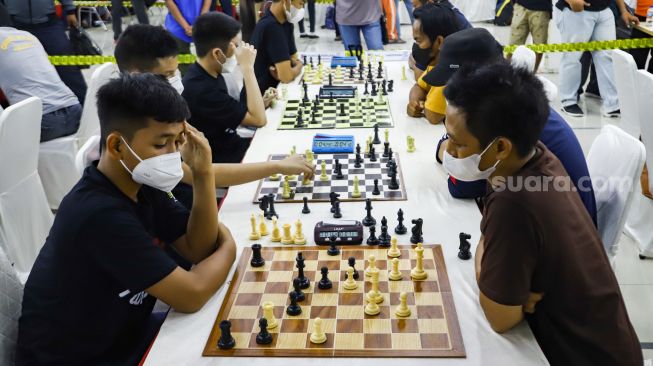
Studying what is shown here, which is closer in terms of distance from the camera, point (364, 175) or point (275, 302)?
point (275, 302)

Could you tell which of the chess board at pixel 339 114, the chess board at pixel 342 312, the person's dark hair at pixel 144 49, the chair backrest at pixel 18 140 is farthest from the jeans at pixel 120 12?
the chess board at pixel 342 312

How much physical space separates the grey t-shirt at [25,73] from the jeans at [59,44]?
115 centimetres

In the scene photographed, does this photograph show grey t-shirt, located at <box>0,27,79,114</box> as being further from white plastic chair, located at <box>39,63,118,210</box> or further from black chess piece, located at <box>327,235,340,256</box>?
black chess piece, located at <box>327,235,340,256</box>

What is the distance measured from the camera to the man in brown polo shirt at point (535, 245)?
1517mm

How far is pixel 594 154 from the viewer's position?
8.13 ft

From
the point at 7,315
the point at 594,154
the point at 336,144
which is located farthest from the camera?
the point at 336,144

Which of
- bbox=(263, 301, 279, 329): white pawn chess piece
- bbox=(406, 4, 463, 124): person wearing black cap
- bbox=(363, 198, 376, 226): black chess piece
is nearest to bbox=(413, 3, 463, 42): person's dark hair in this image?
bbox=(406, 4, 463, 124): person wearing black cap

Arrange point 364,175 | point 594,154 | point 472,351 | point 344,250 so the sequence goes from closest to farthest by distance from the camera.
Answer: point 472,351, point 344,250, point 594,154, point 364,175

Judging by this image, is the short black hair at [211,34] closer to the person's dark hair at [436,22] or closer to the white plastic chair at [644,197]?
the person's dark hair at [436,22]

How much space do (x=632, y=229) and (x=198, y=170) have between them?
2.75 metres

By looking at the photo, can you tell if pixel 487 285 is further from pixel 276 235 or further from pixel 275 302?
pixel 276 235

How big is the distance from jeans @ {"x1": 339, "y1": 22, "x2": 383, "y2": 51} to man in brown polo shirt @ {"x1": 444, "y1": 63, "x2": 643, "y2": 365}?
4.54 meters

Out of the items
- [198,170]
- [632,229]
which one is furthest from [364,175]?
[632,229]

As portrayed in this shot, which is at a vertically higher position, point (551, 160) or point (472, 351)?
point (551, 160)
